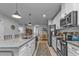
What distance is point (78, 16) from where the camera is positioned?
315 centimetres

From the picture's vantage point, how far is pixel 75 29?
429 cm

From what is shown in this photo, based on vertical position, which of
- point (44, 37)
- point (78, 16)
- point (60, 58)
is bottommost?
point (44, 37)

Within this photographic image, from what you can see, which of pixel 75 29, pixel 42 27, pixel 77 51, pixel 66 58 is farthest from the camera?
pixel 42 27

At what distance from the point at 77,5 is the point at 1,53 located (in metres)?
2.42

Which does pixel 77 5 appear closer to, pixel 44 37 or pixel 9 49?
pixel 9 49

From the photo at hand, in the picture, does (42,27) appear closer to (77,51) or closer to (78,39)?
(78,39)

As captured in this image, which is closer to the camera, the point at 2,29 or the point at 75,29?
the point at 75,29

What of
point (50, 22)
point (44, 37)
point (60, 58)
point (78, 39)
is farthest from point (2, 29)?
point (44, 37)

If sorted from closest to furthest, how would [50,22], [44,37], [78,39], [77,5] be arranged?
[77,5]
[78,39]
[50,22]
[44,37]

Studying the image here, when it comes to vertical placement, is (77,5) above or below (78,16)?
above

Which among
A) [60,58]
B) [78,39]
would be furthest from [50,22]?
[60,58]

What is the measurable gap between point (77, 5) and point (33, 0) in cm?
142

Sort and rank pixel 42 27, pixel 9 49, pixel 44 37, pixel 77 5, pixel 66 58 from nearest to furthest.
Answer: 1. pixel 66 58
2. pixel 9 49
3. pixel 77 5
4. pixel 44 37
5. pixel 42 27

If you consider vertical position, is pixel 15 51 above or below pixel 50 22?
below
